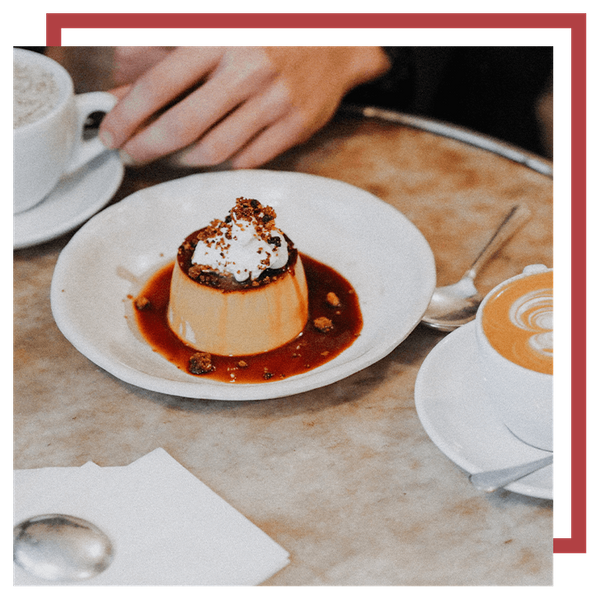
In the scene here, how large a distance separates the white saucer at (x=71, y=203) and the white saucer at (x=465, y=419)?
81cm

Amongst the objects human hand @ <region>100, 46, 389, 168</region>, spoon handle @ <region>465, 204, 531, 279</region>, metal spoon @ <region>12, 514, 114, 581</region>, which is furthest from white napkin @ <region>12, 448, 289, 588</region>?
human hand @ <region>100, 46, 389, 168</region>

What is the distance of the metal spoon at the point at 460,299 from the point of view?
1212 millimetres

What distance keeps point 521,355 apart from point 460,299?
411mm

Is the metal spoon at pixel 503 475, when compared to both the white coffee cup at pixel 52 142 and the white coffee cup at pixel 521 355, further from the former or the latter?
the white coffee cup at pixel 52 142

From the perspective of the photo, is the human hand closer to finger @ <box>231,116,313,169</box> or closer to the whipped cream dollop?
finger @ <box>231,116,313,169</box>

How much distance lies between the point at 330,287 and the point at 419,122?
704 millimetres

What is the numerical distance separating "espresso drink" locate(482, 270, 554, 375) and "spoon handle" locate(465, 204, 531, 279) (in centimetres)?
37

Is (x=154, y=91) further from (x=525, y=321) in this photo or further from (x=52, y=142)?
(x=525, y=321)

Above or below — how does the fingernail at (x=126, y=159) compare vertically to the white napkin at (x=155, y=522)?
above

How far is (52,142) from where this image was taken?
55.9 inches

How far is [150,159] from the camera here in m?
1.55

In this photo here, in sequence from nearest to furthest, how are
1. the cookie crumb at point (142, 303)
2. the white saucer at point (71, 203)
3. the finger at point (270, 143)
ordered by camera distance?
1. the cookie crumb at point (142, 303)
2. the white saucer at point (71, 203)
3. the finger at point (270, 143)

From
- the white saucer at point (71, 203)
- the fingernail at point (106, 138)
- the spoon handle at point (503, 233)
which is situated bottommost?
the spoon handle at point (503, 233)

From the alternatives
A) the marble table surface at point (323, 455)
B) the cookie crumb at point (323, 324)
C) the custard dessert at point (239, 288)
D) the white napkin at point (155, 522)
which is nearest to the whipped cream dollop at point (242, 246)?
the custard dessert at point (239, 288)
